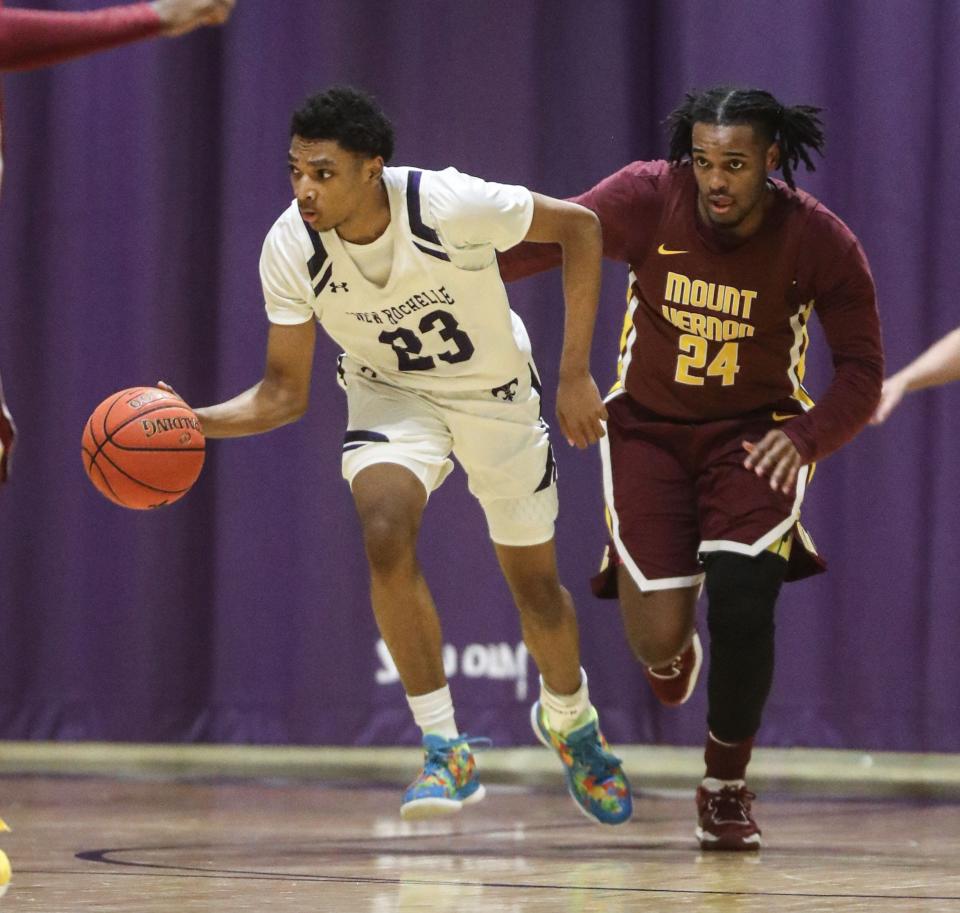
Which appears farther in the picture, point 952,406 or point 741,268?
point 952,406

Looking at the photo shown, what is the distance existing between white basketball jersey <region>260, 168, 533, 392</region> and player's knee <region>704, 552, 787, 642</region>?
2.27ft

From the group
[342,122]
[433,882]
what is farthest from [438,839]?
[342,122]

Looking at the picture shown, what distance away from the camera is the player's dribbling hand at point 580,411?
3.65 meters

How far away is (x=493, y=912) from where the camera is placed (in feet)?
8.84

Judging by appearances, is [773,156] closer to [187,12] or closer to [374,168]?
[374,168]

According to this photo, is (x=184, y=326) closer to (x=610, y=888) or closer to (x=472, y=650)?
(x=472, y=650)

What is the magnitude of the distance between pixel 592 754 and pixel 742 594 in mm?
619

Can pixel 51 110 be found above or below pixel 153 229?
above

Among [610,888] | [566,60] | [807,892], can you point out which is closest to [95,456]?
[610,888]

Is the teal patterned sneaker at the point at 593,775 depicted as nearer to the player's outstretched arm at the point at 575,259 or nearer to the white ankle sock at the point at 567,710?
the white ankle sock at the point at 567,710

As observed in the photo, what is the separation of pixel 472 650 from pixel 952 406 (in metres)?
1.72

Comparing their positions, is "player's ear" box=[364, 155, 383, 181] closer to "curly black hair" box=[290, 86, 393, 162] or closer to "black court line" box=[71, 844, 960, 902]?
"curly black hair" box=[290, 86, 393, 162]

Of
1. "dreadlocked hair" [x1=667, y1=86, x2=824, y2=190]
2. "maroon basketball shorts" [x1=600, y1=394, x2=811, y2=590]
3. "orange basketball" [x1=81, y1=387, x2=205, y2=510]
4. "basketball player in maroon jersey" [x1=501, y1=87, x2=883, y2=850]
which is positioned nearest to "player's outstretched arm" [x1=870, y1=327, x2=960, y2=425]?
"basketball player in maroon jersey" [x1=501, y1=87, x2=883, y2=850]

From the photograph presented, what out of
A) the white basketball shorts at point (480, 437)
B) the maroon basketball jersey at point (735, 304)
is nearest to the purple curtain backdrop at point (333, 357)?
the maroon basketball jersey at point (735, 304)
